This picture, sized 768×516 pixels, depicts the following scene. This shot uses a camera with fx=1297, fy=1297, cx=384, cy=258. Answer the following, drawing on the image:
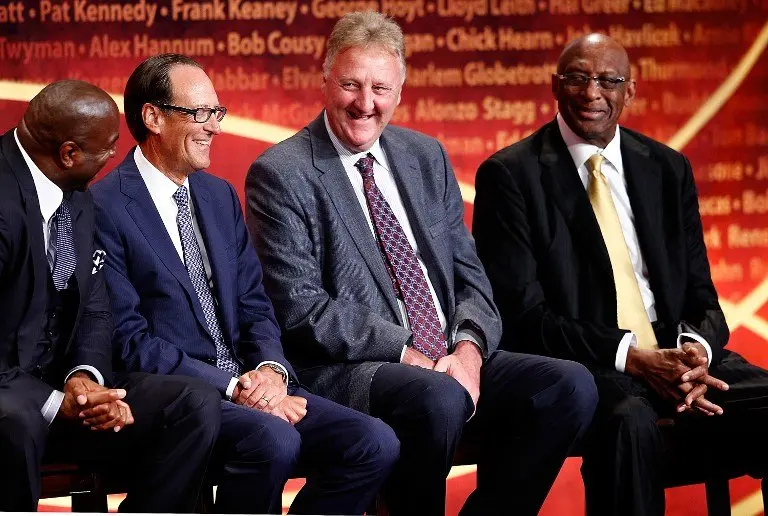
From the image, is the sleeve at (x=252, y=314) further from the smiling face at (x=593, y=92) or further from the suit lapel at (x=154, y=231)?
the smiling face at (x=593, y=92)

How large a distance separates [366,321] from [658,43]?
2.08 meters

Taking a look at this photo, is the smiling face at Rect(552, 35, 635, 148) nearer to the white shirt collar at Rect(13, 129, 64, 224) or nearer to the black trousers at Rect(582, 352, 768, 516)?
the black trousers at Rect(582, 352, 768, 516)

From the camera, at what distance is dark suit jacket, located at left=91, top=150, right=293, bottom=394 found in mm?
3689

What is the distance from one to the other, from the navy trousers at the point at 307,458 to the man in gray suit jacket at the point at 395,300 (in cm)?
15

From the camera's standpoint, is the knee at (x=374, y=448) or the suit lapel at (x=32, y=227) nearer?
the suit lapel at (x=32, y=227)

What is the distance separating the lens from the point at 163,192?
3867mm

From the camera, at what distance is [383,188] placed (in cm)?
420

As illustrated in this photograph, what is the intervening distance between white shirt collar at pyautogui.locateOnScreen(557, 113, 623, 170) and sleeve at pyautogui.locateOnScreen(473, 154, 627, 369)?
0.76 ft

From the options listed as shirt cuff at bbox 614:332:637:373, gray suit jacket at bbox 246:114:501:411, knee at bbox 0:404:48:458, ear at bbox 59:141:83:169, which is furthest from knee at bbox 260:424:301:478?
shirt cuff at bbox 614:332:637:373

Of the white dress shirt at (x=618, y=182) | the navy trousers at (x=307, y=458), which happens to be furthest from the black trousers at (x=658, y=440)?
the navy trousers at (x=307, y=458)

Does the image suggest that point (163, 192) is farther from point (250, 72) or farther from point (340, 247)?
point (250, 72)

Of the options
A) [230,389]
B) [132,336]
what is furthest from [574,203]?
[132,336]

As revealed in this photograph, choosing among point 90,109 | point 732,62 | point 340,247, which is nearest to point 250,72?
point 340,247

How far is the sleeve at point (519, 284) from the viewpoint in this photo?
418 cm
